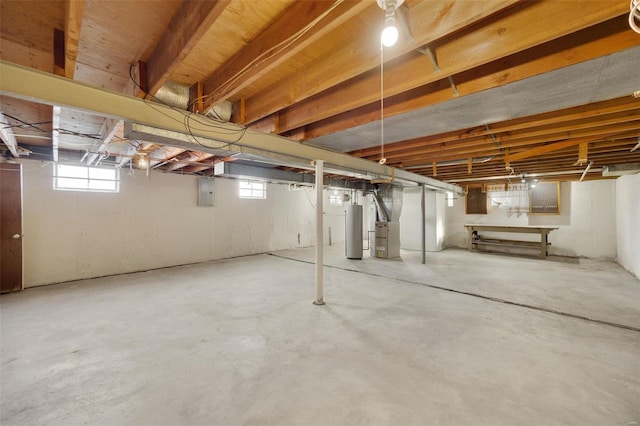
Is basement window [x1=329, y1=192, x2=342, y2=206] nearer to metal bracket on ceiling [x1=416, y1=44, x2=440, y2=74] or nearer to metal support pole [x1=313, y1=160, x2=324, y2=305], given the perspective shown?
metal support pole [x1=313, y1=160, x2=324, y2=305]

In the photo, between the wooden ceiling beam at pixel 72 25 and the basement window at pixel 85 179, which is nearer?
the wooden ceiling beam at pixel 72 25

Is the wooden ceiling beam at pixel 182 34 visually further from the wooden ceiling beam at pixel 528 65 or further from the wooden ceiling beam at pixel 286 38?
the wooden ceiling beam at pixel 528 65

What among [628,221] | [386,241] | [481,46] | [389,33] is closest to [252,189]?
[386,241]

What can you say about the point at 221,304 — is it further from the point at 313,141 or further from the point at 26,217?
the point at 26,217

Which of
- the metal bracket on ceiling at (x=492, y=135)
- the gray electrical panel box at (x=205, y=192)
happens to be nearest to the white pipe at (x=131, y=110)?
the metal bracket on ceiling at (x=492, y=135)

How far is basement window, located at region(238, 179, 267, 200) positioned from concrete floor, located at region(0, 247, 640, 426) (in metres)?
3.21

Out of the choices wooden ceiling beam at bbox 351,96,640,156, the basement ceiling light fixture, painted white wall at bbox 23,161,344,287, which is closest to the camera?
the basement ceiling light fixture

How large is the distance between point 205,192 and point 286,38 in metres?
5.26

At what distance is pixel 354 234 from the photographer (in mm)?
6254

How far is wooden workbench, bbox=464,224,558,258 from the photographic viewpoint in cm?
660

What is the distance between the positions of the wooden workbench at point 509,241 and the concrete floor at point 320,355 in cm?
276

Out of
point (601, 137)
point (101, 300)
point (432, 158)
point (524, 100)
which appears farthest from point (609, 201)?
point (101, 300)

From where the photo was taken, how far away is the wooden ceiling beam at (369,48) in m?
1.20

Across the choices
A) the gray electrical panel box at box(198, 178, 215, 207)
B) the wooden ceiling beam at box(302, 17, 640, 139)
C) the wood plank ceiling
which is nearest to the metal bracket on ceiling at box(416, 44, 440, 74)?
the wood plank ceiling
